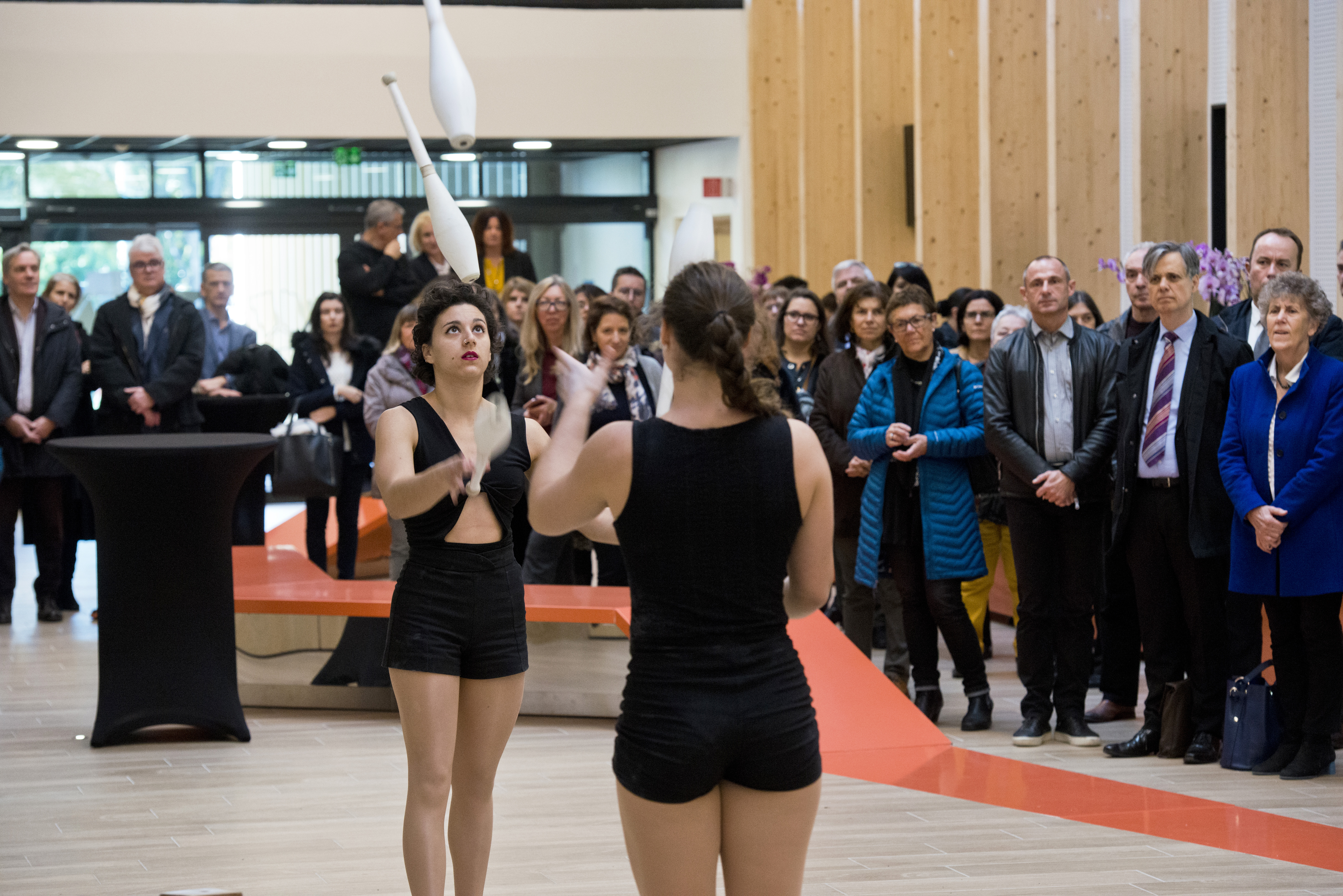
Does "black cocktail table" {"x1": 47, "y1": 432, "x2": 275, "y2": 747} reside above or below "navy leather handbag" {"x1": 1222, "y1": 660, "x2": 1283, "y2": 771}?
above

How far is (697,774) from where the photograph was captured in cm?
216

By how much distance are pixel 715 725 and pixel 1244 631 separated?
3418mm

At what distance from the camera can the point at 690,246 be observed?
2361 millimetres

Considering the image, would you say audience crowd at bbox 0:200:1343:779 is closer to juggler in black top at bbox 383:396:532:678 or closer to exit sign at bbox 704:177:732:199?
juggler in black top at bbox 383:396:532:678

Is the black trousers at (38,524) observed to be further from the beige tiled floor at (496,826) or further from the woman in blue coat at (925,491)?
the woman in blue coat at (925,491)

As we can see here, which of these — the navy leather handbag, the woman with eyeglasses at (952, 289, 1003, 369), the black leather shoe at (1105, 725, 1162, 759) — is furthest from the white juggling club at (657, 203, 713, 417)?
the woman with eyeglasses at (952, 289, 1003, 369)

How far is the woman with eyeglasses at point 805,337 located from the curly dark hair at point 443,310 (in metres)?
3.55

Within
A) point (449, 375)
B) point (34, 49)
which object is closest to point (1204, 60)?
point (449, 375)

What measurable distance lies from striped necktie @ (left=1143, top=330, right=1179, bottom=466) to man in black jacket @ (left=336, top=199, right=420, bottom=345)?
4.46m

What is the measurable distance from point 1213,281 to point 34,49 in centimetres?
850

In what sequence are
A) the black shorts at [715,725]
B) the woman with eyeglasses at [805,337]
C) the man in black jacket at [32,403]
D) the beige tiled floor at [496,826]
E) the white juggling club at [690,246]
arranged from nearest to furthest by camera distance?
the black shorts at [715,725] < the white juggling club at [690,246] < the beige tiled floor at [496,826] < the woman with eyeglasses at [805,337] < the man in black jacket at [32,403]

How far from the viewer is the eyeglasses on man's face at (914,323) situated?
5602mm

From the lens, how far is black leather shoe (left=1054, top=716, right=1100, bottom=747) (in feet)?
17.4

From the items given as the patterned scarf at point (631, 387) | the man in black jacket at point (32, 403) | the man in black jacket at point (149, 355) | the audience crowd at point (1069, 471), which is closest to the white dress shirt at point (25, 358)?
the man in black jacket at point (32, 403)
